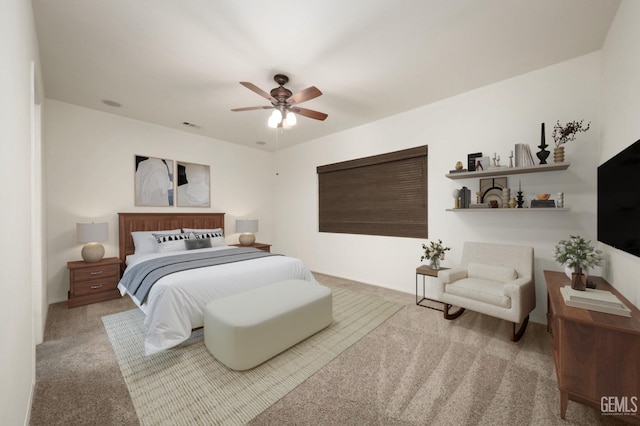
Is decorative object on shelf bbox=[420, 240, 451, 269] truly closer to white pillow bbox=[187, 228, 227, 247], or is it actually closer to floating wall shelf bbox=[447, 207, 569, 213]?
floating wall shelf bbox=[447, 207, 569, 213]

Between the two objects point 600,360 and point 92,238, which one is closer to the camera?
point 600,360

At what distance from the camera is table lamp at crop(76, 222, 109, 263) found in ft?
11.2

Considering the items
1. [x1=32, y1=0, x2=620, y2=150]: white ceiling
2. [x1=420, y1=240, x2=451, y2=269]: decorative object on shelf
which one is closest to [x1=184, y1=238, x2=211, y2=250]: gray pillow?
[x1=32, y1=0, x2=620, y2=150]: white ceiling

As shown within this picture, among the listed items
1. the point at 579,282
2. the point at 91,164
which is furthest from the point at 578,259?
the point at 91,164

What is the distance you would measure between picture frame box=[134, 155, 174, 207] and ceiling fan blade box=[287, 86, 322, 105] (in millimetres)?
2946

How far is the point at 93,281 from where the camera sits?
3.45m

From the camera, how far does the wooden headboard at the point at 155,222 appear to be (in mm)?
3975

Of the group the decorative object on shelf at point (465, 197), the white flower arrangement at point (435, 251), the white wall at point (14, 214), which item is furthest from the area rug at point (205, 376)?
the decorative object on shelf at point (465, 197)

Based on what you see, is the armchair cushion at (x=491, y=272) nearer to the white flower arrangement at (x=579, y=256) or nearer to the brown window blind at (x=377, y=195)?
the white flower arrangement at (x=579, y=256)

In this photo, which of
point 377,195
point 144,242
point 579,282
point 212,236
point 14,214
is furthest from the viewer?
point 212,236

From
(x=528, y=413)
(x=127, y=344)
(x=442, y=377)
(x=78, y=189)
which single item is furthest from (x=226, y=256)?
(x=528, y=413)

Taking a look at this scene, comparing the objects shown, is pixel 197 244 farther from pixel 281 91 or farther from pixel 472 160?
pixel 472 160

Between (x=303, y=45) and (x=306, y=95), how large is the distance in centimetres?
42

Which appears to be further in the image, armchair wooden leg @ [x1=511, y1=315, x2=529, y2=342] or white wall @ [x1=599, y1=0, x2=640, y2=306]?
armchair wooden leg @ [x1=511, y1=315, x2=529, y2=342]
